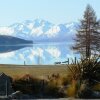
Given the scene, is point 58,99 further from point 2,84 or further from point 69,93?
point 2,84

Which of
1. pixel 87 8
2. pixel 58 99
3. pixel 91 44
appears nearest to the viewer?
pixel 58 99

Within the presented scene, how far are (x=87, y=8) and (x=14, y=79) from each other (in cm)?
4585

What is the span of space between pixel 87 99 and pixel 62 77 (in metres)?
3.83

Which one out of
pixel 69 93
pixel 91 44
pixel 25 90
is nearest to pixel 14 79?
pixel 25 90

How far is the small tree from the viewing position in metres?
71.1

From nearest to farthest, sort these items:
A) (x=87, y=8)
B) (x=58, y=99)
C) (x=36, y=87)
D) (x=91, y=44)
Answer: (x=58, y=99), (x=36, y=87), (x=91, y=44), (x=87, y=8)

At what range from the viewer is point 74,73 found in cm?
3294

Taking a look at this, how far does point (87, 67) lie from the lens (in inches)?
1316

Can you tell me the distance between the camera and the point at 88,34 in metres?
71.6

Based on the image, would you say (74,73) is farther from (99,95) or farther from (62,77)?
(99,95)

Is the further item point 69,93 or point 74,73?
point 74,73

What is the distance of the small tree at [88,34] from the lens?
233ft

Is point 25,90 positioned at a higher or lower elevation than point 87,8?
lower

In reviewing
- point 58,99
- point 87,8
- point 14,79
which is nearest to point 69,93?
point 58,99
